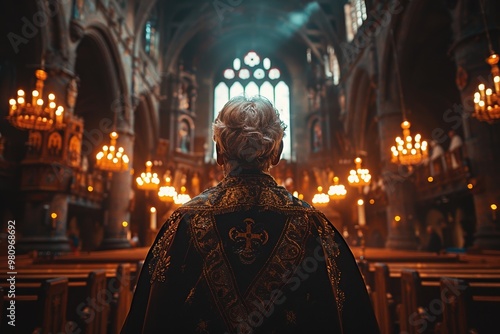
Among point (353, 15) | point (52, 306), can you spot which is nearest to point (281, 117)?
point (52, 306)

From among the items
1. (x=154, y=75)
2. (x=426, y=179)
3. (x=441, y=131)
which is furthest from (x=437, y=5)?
(x=154, y=75)

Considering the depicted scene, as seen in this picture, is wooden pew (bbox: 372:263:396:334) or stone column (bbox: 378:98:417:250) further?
stone column (bbox: 378:98:417:250)

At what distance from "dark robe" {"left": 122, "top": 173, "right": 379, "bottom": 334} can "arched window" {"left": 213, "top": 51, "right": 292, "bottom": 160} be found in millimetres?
28869

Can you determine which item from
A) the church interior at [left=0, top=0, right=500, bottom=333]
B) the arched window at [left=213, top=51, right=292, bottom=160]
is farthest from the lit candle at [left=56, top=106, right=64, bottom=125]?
the arched window at [left=213, top=51, right=292, bottom=160]

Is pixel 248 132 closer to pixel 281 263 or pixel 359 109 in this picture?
pixel 281 263

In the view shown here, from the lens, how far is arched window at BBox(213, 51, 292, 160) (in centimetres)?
3045

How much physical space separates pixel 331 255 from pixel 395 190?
13864mm

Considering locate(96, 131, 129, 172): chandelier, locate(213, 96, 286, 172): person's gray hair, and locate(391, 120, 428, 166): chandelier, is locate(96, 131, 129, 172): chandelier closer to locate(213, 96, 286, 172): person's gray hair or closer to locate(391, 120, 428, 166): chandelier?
locate(391, 120, 428, 166): chandelier

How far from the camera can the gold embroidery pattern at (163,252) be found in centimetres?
172

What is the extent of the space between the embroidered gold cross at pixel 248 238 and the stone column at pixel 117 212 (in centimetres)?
1581

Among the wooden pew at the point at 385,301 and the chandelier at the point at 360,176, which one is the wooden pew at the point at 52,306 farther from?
the chandelier at the point at 360,176

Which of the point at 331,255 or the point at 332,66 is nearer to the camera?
the point at 331,255

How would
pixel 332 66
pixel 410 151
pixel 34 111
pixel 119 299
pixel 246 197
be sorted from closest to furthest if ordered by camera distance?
pixel 246 197 < pixel 119 299 < pixel 34 111 < pixel 410 151 < pixel 332 66

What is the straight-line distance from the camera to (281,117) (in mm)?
2686
